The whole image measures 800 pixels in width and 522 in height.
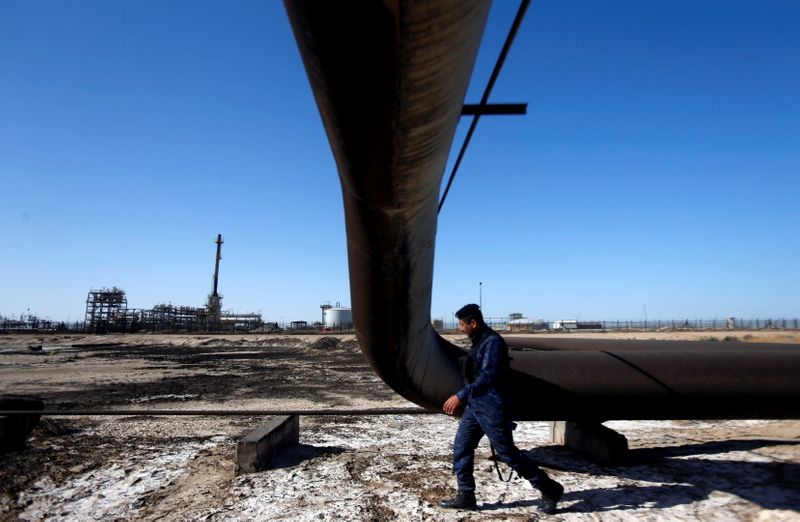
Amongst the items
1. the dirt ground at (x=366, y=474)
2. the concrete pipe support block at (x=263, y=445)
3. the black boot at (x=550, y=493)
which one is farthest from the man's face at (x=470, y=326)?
the concrete pipe support block at (x=263, y=445)

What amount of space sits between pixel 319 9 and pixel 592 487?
13.8 ft

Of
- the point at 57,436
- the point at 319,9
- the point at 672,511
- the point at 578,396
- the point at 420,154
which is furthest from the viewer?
the point at 57,436

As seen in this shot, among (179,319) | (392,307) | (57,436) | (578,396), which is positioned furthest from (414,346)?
(179,319)

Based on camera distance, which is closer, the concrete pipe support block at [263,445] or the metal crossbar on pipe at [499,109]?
the metal crossbar on pipe at [499,109]

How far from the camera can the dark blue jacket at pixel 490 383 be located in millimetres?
3363

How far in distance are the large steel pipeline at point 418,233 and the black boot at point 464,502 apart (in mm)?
747

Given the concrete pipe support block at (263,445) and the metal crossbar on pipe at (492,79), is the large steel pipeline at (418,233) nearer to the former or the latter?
the metal crossbar on pipe at (492,79)

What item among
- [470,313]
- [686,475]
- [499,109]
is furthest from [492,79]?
[686,475]

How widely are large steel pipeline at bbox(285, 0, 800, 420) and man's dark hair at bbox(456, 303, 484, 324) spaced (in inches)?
11.4

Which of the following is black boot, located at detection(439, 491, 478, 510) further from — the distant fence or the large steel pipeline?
the distant fence

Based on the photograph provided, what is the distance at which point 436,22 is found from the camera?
1044 millimetres

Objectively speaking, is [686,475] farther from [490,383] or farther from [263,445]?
[263,445]

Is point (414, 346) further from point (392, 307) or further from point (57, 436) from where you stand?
point (57, 436)

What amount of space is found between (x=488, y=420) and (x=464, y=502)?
0.68 meters
